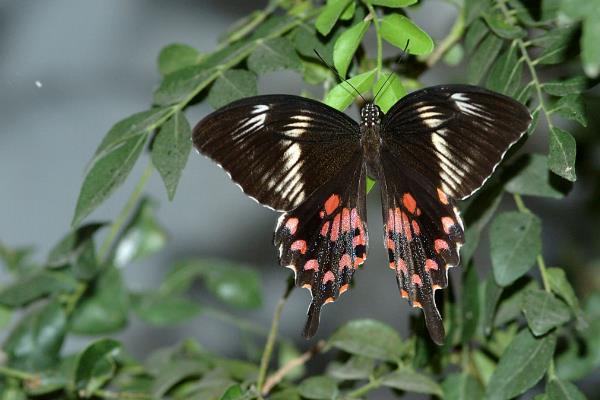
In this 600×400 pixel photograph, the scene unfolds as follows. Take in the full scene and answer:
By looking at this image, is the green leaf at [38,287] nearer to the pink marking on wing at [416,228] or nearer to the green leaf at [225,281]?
the green leaf at [225,281]

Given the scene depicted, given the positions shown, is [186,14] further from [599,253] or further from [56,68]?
[599,253]

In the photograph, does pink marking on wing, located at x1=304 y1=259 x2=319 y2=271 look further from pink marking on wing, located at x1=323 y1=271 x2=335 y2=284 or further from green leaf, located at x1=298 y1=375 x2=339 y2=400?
green leaf, located at x1=298 y1=375 x2=339 y2=400

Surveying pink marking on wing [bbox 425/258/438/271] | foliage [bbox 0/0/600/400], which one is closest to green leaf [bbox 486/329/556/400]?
foliage [bbox 0/0/600/400]

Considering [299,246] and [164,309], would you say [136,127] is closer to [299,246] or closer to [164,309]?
[299,246]

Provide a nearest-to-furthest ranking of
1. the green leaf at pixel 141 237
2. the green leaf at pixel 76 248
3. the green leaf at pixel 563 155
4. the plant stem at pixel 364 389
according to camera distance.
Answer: the green leaf at pixel 563 155 → the plant stem at pixel 364 389 → the green leaf at pixel 76 248 → the green leaf at pixel 141 237

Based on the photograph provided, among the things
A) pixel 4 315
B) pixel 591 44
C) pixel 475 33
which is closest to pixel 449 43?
pixel 475 33

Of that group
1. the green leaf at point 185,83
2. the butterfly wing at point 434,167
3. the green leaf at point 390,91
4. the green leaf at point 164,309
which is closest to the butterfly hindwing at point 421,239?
the butterfly wing at point 434,167
